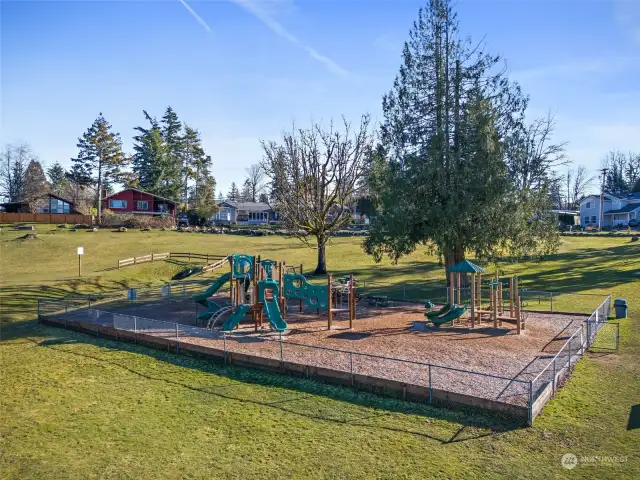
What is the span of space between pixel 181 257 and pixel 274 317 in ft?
96.3

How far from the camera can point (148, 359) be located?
1714cm

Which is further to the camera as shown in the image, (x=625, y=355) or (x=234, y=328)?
(x=234, y=328)

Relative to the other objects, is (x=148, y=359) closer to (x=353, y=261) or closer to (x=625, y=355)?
(x=625, y=355)

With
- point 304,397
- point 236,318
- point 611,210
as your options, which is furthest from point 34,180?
point 611,210

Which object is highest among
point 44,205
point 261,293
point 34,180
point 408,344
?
point 34,180

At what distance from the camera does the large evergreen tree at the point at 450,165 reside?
27.1 meters

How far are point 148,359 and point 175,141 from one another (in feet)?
269

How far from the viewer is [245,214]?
10231cm

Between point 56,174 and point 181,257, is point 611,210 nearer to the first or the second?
point 181,257

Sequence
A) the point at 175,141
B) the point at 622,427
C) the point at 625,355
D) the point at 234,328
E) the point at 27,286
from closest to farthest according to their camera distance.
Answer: the point at 622,427, the point at 625,355, the point at 234,328, the point at 27,286, the point at 175,141

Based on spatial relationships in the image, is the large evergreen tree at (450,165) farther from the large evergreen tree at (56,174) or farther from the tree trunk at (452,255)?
the large evergreen tree at (56,174)

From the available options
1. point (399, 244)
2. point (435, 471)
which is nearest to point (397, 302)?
point (399, 244)

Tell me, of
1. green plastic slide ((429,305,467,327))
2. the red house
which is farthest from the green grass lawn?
the red house

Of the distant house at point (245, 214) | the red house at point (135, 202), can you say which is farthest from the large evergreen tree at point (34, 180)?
the distant house at point (245, 214)
